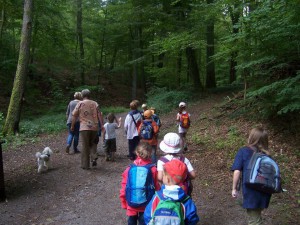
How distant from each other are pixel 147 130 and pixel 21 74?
27.5ft

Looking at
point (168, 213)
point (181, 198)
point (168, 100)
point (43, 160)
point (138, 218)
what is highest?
point (168, 100)

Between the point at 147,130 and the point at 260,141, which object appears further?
the point at 147,130

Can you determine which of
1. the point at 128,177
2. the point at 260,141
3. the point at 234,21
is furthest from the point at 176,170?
the point at 234,21

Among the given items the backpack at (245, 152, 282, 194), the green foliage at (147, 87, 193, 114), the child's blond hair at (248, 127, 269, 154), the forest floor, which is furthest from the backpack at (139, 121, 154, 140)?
the green foliage at (147, 87, 193, 114)

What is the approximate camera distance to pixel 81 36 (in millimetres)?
26891

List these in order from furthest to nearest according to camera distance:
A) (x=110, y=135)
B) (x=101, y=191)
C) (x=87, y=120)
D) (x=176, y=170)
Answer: (x=110, y=135) → (x=87, y=120) → (x=101, y=191) → (x=176, y=170)

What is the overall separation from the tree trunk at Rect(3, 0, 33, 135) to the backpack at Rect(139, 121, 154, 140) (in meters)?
8.19

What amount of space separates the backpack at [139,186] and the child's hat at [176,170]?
0.41 metres

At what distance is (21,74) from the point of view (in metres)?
13.8

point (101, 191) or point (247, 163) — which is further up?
point (247, 163)

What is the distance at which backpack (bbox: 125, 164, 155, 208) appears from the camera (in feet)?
12.6

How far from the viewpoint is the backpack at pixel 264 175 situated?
3.83 metres

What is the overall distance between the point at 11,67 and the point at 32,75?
231 inches

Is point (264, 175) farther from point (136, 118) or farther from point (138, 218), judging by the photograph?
point (136, 118)
